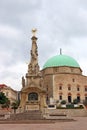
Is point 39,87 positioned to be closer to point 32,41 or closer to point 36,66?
point 36,66

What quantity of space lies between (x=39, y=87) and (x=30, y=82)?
1.92m

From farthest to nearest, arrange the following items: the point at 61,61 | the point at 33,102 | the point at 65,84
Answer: the point at 61,61, the point at 65,84, the point at 33,102

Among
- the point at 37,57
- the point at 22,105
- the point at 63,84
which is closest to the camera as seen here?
the point at 22,105

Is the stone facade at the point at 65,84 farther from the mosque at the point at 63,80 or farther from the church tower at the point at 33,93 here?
the church tower at the point at 33,93

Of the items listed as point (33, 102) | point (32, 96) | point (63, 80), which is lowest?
point (33, 102)

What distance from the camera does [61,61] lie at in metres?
92.6

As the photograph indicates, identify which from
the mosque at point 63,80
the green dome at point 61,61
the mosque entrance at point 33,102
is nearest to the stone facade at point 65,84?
the mosque at point 63,80

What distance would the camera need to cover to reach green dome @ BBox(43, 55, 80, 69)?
303 ft

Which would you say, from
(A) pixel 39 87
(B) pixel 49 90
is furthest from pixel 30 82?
(B) pixel 49 90

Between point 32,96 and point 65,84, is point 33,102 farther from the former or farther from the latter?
point 65,84

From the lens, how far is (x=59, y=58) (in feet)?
307

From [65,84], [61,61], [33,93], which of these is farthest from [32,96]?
[61,61]

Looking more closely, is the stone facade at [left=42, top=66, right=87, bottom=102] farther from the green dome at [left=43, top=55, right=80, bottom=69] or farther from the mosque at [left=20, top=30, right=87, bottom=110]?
the green dome at [left=43, top=55, right=80, bottom=69]

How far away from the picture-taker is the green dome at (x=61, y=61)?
303 ft
